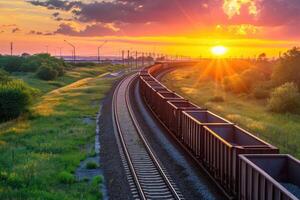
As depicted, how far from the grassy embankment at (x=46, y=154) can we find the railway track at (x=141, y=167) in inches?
68.9

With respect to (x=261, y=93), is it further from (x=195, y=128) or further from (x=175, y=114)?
(x=195, y=128)

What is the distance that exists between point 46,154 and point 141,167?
20.8ft

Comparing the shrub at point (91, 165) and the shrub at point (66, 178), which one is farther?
the shrub at point (91, 165)

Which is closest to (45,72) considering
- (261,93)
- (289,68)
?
(261,93)

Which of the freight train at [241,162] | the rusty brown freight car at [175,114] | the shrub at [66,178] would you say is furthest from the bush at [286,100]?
the shrub at [66,178]

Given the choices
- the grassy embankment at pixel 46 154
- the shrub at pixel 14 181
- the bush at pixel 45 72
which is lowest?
the grassy embankment at pixel 46 154

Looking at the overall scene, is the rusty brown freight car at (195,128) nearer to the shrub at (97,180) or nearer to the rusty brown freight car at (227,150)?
the rusty brown freight car at (227,150)

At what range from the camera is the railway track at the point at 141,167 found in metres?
17.5

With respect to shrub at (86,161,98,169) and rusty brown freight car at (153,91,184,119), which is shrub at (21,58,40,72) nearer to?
rusty brown freight car at (153,91,184,119)

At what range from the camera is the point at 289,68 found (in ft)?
228

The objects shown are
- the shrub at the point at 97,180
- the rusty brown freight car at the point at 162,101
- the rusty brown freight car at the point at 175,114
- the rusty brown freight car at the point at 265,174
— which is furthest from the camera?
the rusty brown freight car at the point at 162,101

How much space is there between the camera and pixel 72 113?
44.5 metres

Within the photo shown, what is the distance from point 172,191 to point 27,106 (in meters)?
32.5

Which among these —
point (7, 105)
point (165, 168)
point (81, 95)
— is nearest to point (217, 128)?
point (165, 168)
